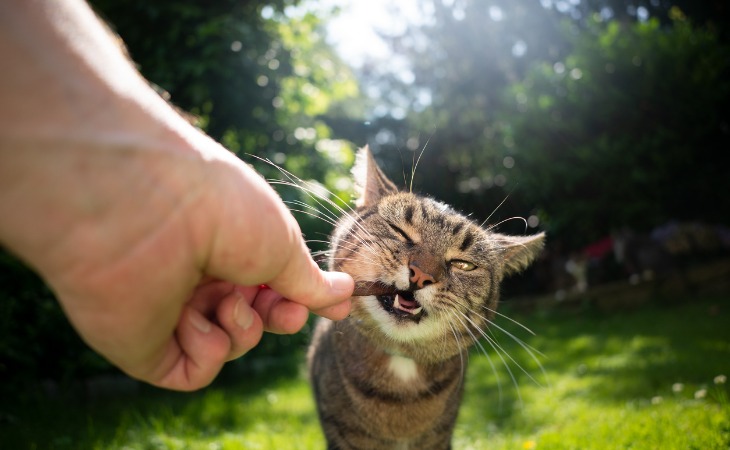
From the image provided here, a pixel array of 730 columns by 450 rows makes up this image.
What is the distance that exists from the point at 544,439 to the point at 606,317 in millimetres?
4839

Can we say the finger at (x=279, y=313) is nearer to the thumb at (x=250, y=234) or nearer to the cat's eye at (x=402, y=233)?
the thumb at (x=250, y=234)

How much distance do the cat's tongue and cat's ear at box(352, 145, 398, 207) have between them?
669mm

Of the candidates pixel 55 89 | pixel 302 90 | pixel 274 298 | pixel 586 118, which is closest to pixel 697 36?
pixel 586 118

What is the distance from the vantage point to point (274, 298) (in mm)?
1366

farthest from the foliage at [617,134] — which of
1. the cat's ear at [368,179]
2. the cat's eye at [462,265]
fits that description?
the cat's eye at [462,265]

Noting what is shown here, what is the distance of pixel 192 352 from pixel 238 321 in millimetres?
124

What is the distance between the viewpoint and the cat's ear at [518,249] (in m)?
2.42

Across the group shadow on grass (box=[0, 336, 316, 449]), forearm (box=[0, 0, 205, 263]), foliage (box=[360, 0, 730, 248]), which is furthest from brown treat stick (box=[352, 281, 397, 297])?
foliage (box=[360, 0, 730, 248])

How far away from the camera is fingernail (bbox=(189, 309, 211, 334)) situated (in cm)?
118

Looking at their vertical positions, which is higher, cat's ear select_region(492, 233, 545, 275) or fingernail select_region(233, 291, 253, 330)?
fingernail select_region(233, 291, 253, 330)

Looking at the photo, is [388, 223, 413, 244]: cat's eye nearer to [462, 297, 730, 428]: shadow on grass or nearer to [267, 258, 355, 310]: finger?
[267, 258, 355, 310]: finger

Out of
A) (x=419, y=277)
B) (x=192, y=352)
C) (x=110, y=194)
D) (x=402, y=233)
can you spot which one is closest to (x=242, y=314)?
(x=192, y=352)

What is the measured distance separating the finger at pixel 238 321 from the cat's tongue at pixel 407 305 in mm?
727

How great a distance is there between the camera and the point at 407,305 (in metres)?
1.91
